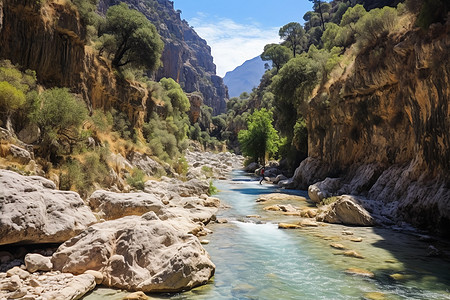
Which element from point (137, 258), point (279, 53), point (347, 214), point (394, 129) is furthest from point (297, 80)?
point (279, 53)

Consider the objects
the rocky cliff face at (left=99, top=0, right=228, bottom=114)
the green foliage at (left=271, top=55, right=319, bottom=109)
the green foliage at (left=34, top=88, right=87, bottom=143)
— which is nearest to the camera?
the green foliage at (left=34, top=88, right=87, bottom=143)

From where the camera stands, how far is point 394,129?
66.8 ft

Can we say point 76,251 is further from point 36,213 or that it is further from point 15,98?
point 15,98

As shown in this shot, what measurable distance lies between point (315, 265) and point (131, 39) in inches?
912

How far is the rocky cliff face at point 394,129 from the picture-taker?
44.2 ft

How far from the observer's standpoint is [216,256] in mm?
10039

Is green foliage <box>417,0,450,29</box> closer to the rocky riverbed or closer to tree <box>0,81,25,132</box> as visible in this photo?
the rocky riverbed

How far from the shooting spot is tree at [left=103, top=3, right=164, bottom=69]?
84.6 ft

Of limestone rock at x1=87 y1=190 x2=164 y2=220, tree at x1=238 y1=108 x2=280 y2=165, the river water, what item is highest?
tree at x1=238 y1=108 x2=280 y2=165

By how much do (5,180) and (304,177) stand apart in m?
26.0

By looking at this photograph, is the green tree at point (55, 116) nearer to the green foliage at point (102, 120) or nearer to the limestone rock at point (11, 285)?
the green foliage at point (102, 120)

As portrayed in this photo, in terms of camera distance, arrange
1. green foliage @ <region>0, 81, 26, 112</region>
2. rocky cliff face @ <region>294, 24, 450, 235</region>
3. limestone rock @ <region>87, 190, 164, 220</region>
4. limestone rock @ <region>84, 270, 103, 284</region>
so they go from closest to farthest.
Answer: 1. limestone rock @ <region>84, 270, 103, 284</region>
2. limestone rock @ <region>87, 190, 164, 220</region>
3. green foliage @ <region>0, 81, 26, 112</region>
4. rocky cliff face @ <region>294, 24, 450, 235</region>

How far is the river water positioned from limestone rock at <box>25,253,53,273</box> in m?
1.41

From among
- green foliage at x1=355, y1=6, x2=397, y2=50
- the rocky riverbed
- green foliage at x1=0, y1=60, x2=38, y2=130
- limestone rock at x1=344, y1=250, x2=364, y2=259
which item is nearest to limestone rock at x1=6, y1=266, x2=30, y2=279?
the rocky riverbed
